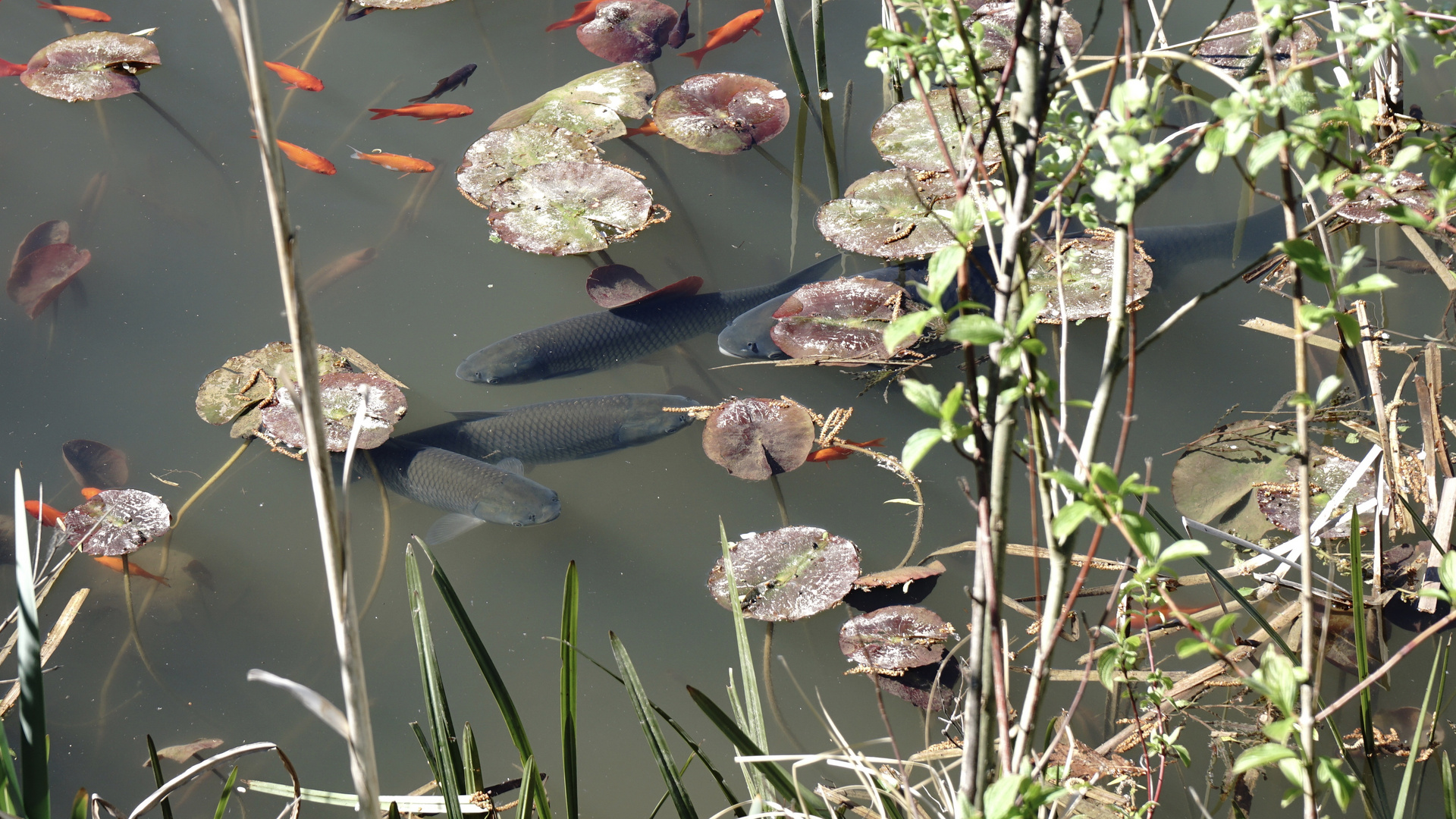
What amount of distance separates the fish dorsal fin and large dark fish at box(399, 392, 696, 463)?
0.74 ft

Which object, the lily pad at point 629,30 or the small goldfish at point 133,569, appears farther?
the lily pad at point 629,30

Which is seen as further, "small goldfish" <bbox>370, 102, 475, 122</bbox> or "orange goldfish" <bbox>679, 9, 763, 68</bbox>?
"orange goldfish" <bbox>679, 9, 763, 68</bbox>

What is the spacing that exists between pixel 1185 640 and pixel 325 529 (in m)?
0.75

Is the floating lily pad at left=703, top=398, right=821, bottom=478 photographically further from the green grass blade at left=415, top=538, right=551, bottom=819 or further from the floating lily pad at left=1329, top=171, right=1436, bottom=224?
the floating lily pad at left=1329, top=171, right=1436, bottom=224

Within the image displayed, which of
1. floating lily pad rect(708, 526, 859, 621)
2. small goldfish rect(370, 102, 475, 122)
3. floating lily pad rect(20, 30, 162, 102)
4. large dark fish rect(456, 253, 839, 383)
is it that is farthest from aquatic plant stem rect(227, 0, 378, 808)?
floating lily pad rect(20, 30, 162, 102)

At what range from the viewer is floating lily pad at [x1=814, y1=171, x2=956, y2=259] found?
2.83 metres

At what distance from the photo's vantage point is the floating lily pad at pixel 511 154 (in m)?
3.07

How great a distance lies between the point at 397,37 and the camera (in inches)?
145

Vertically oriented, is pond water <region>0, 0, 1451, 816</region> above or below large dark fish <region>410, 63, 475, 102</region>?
below

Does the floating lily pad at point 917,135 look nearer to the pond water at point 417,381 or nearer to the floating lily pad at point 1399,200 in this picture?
the pond water at point 417,381

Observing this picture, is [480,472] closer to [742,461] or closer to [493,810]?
[742,461]

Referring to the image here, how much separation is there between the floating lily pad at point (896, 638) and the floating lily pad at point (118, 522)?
6.40 feet

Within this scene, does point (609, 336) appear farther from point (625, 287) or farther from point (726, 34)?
point (726, 34)

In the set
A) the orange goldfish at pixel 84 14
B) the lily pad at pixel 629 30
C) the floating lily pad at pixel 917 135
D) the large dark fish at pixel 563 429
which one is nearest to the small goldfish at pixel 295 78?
the orange goldfish at pixel 84 14
